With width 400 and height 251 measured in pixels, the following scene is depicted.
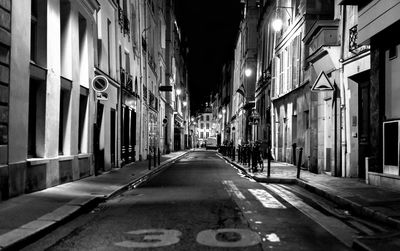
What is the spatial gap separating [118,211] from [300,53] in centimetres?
1745

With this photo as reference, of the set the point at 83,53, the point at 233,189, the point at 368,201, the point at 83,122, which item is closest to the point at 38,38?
the point at 83,53

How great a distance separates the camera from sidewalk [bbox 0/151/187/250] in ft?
22.0

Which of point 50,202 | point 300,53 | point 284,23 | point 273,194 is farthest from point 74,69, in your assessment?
point 284,23

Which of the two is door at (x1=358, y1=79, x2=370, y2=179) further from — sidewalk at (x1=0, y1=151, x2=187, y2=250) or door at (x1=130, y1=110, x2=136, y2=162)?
door at (x1=130, y1=110, x2=136, y2=162)

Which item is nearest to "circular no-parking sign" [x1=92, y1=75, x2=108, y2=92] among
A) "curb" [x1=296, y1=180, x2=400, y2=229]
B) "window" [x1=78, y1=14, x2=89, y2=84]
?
"window" [x1=78, y1=14, x2=89, y2=84]

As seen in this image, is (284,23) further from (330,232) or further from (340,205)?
(330,232)

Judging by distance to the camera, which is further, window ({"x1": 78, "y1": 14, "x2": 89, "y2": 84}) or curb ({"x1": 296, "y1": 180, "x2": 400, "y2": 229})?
window ({"x1": 78, "y1": 14, "x2": 89, "y2": 84})

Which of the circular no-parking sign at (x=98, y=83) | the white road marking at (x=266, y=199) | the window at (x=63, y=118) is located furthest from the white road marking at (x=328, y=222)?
the circular no-parking sign at (x=98, y=83)

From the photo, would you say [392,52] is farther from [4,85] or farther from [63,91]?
[63,91]

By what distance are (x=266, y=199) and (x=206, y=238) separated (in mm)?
5009

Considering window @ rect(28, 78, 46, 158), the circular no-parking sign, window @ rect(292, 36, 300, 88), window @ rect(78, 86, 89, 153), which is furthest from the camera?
window @ rect(292, 36, 300, 88)

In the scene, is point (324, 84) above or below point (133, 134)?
above

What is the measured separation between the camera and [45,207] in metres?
9.34

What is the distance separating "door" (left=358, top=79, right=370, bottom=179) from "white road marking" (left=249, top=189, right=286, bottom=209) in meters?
4.30
